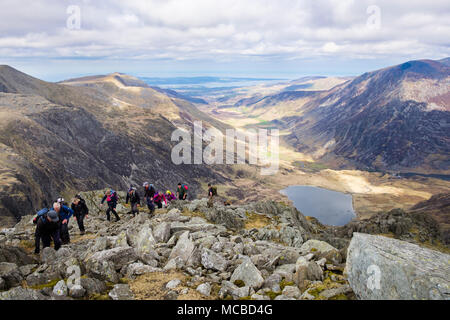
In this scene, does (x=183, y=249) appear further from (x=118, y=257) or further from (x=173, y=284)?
(x=173, y=284)

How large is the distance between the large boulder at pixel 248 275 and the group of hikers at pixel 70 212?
12.7m

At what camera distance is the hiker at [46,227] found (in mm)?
19047

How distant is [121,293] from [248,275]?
594 cm

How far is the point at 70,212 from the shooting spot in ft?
74.8

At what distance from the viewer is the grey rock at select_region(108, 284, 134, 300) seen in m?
12.6

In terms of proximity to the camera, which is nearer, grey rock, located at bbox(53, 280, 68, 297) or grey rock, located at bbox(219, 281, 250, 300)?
grey rock, located at bbox(53, 280, 68, 297)

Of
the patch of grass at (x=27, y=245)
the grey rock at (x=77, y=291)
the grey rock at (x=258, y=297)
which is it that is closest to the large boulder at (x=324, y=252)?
the grey rock at (x=258, y=297)

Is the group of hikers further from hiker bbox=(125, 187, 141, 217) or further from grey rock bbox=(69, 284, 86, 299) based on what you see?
grey rock bbox=(69, 284, 86, 299)

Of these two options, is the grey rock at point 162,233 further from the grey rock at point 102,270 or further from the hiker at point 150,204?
the hiker at point 150,204

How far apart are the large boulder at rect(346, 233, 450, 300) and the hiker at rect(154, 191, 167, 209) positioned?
23.8m

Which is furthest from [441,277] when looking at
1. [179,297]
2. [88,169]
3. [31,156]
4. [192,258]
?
[88,169]

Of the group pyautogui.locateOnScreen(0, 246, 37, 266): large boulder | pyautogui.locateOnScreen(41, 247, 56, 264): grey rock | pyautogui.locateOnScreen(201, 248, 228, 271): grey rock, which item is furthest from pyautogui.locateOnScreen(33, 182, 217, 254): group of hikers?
pyautogui.locateOnScreen(201, 248, 228, 271): grey rock
